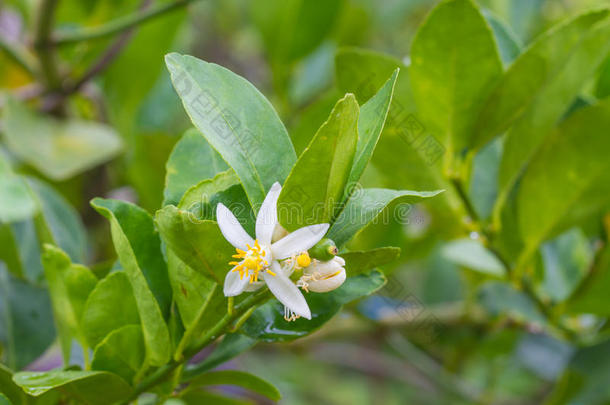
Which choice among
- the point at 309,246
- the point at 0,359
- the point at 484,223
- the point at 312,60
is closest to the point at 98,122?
the point at 312,60

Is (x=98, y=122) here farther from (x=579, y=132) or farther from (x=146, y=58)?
(x=579, y=132)

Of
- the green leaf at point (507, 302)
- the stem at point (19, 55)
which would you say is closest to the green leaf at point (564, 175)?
the green leaf at point (507, 302)

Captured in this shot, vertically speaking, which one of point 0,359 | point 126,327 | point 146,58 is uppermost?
point 146,58

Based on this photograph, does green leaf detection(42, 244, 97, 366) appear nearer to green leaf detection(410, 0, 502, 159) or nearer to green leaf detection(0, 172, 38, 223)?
green leaf detection(0, 172, 38, 223)

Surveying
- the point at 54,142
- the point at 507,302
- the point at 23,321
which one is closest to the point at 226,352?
the point at 23,321

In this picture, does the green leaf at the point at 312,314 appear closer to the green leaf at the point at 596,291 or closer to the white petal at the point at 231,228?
the white petal at the point at 231,228

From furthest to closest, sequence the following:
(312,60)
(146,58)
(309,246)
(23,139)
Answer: (312,60)
(146,58)
(23,139)
(309,246)
